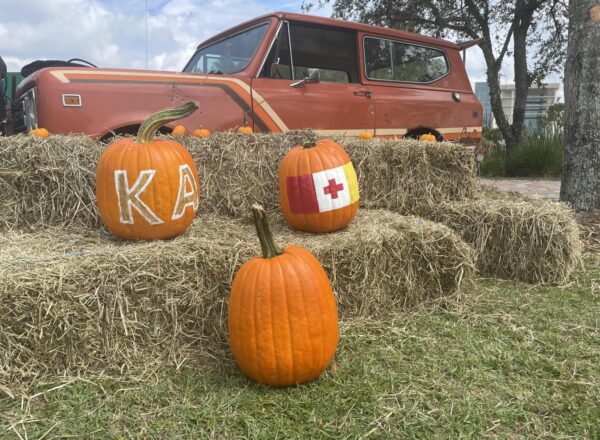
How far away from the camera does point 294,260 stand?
6.47 ft

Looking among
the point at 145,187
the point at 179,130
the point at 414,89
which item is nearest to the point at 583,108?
the point at 414,89

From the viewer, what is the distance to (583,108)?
430 cm

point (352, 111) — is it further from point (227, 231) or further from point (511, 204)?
point (227, 231)

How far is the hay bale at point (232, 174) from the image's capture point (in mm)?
2721

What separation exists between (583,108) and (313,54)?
264 cm

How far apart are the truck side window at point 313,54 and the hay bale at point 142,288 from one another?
2353 mm

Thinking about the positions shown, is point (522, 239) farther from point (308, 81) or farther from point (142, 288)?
point (142, 288)

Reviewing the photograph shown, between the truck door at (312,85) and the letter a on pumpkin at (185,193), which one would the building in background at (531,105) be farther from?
the letter a on pumpkin at (185,193)

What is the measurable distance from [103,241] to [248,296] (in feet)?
3.29

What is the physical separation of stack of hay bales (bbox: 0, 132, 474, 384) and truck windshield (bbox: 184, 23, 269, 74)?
5.02 feet

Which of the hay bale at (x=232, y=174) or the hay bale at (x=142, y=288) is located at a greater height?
the hay bale at (x=232, y=174)

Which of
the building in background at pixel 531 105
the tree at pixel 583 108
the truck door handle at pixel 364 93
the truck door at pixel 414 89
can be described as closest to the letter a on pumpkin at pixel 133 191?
the truck door handle at pixel 364 93

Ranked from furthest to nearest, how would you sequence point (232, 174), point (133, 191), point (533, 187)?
1. point (533, 187)
2. point (232, 174)
3. point (133, 191)

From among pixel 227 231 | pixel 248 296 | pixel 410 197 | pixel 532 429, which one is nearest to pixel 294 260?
pixel 248 296
